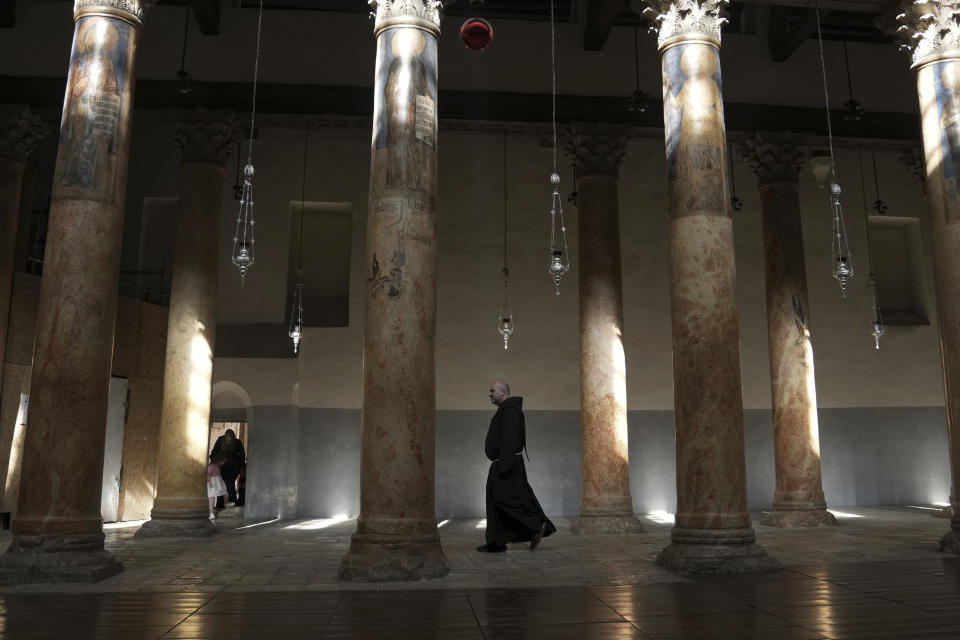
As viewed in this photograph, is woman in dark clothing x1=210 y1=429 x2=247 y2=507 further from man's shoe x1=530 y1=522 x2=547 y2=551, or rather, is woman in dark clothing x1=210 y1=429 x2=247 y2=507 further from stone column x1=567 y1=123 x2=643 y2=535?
man's shoe x1=530 y1=522 x2=547 y2=551

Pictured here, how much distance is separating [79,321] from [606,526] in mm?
7206

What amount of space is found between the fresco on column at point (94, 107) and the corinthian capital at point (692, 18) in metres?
5.22

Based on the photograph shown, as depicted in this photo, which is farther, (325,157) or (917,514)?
(325,157)

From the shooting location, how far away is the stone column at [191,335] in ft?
36.0

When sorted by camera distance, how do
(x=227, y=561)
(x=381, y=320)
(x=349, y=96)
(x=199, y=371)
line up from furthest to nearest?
1. (x=349, y=96)
2. (x=199, y=371)
3. (x=227, y=561)
4. (x=381, y=320)

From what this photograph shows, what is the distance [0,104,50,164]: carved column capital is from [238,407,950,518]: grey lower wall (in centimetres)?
579

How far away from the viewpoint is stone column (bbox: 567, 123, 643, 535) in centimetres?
1139

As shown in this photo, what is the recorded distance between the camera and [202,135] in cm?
1211

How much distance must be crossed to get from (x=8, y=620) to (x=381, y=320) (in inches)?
131

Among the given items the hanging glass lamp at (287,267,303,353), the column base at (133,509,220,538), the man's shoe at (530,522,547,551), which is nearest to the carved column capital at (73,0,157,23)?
the column base at (133,509,220,538)

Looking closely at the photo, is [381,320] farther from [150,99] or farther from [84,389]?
[150,99]

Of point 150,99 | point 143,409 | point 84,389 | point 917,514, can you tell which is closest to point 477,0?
point 84,389

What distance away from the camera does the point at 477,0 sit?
315 inches

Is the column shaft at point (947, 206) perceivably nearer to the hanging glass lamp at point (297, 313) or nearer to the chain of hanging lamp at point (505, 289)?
the chain of hanging lamp at point (505, 289)
